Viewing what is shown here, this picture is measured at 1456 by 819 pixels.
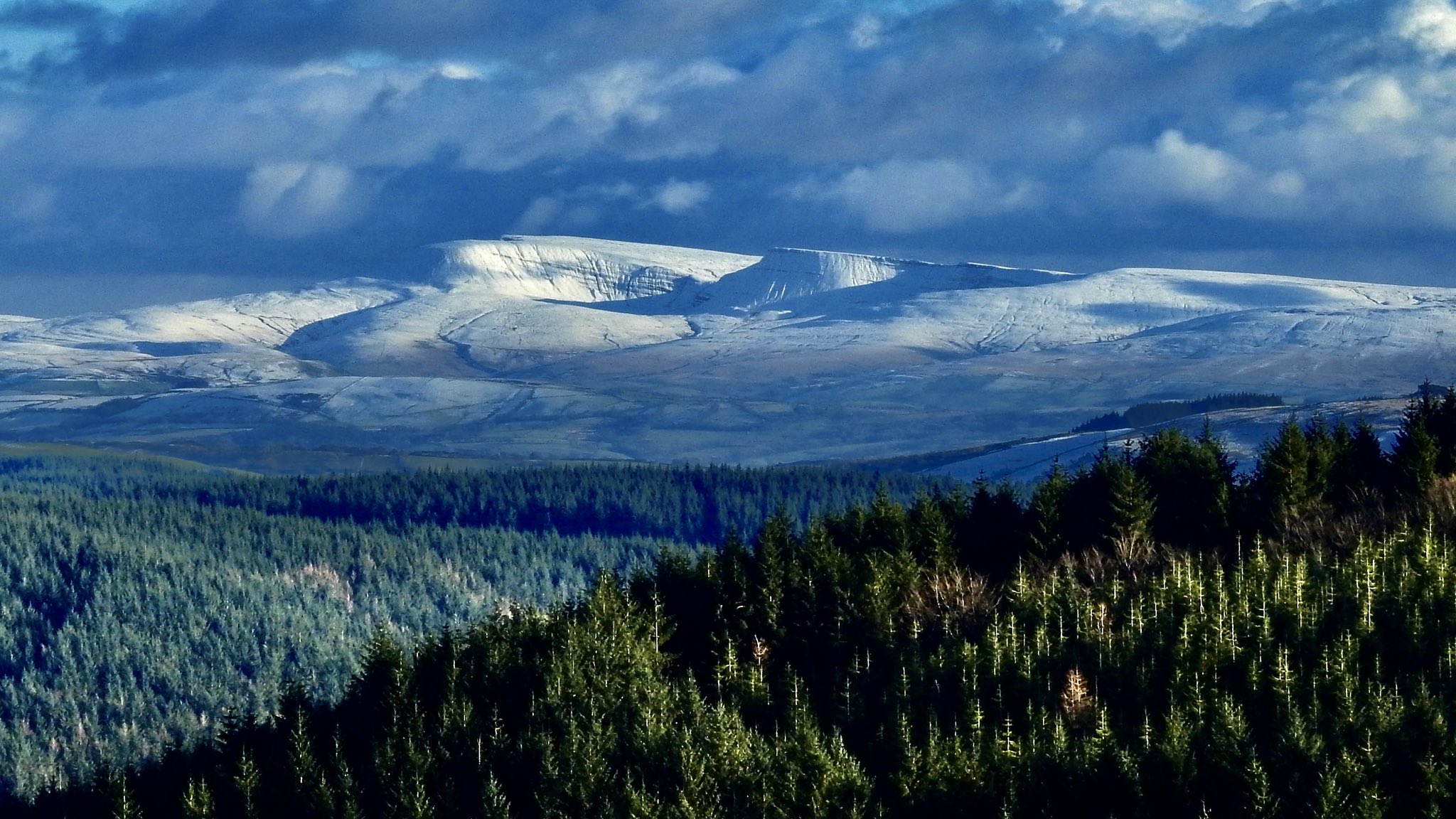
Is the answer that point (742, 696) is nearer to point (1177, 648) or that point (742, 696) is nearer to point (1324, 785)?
point (1177, 648)

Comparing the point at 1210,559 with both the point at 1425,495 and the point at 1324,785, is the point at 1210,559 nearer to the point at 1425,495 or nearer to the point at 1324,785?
the point at 1425,495

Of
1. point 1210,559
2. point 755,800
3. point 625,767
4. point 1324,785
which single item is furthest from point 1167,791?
point 1210,559

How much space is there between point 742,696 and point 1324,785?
28.9 metres

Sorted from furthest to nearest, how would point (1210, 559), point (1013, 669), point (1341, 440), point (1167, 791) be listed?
1. point (1341, 440)
2. point (1210, 559)
3. point (1013, 669)
4. point (1167, 791)

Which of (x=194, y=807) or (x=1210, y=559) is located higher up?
(x=1210, y=559)

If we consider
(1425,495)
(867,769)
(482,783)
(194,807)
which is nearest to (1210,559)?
(1425,495)

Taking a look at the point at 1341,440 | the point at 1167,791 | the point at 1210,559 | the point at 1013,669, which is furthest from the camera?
the point at 1341,440

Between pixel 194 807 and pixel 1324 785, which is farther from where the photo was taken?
pixel 194 807

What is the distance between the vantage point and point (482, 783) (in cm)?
7219

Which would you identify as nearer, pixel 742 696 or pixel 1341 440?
pixel 742 696

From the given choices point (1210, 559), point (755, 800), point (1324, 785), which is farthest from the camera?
point (1210, 559)

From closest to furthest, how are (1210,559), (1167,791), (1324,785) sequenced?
1. (1324,785)
2. (1167,791)
3. (1210,559)

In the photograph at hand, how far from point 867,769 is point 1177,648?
33.9 ft

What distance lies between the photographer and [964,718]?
226 feet
